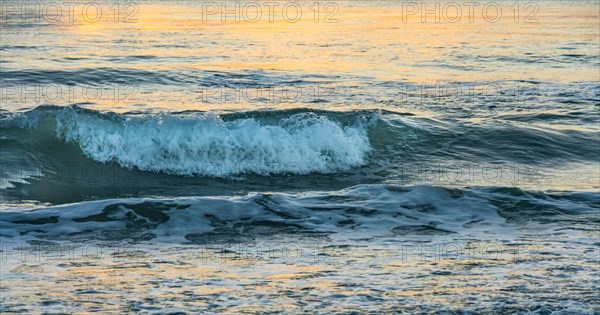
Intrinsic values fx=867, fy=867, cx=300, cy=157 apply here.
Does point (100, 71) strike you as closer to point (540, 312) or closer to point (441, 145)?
point (441, 145)

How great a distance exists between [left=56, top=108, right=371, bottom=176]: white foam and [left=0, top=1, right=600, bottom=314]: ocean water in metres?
0.04

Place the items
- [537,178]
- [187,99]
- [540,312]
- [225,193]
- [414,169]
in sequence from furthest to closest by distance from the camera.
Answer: [187,99] < [414,169] < [537,178] < [225,193] < [540,312]

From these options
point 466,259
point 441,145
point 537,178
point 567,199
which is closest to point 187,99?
point 441,145

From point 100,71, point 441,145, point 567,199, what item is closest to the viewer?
point 567,199

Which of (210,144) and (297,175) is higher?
(210,144)

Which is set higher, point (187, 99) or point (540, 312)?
point (187, 99)

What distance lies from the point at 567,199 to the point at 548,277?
14.3 feet

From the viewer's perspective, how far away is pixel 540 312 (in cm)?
Answer: 698

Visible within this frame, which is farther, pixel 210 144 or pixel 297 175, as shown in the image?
pixel 210 144

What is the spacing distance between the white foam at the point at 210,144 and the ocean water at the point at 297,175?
0.04 meters

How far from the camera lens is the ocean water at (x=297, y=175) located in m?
7.66

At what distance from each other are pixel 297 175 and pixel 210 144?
1.81 m

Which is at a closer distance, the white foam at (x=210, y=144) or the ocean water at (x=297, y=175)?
the ocean water at (x=297, y=175)

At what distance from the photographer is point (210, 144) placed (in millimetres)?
15586
